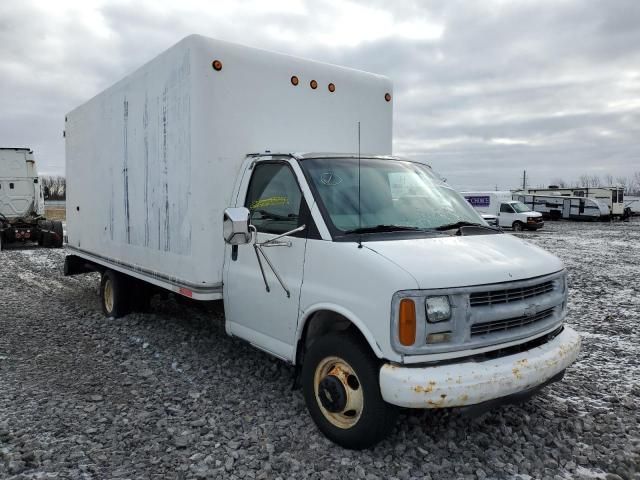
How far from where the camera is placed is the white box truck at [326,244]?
3.24 meters

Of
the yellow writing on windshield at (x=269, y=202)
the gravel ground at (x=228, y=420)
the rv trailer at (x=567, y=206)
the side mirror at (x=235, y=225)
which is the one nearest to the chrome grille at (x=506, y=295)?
the gravel ground at (x=228, y=420)

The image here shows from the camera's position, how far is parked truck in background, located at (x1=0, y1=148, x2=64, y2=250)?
58.2ft

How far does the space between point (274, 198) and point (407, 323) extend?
1.81m

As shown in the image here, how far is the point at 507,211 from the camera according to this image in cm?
3127

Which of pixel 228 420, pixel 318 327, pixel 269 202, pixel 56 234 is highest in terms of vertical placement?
pixel 269 202

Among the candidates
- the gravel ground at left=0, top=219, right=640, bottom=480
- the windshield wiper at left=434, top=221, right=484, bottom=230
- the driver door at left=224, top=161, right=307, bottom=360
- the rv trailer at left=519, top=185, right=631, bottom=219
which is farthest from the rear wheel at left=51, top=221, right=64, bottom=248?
the rv trailer at left=519, top=185, right=631, bottom=219

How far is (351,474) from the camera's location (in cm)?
336

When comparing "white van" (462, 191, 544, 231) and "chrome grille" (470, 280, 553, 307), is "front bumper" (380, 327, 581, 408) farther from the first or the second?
"white van" (462, 191, 544, 231)

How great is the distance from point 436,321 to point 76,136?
23.7 ft

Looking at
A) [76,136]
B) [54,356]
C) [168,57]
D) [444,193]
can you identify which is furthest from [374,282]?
[76,136]

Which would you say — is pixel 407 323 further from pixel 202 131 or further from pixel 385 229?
pixel 202 131

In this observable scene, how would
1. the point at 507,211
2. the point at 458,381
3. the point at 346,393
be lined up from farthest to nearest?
the point at 507,211 < the point at 346,393 < the point at 458,381

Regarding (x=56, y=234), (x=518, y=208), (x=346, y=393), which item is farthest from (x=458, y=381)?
(x=518, y=208)

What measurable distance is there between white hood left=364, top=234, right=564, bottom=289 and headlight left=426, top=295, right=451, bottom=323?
0.09 metres
